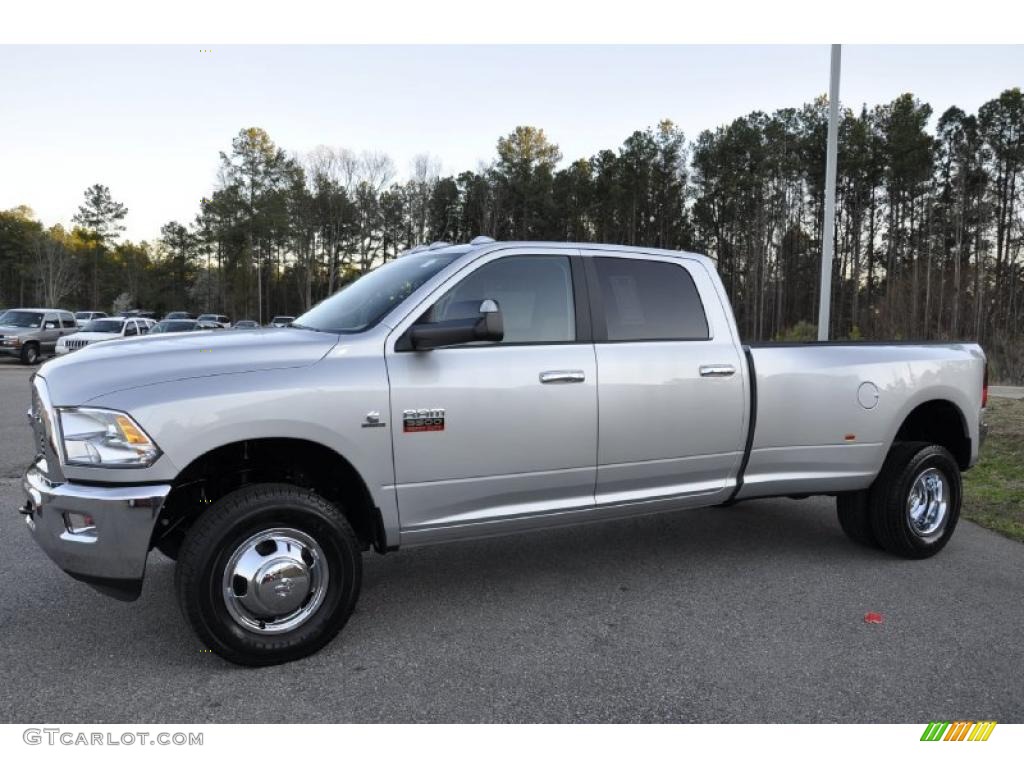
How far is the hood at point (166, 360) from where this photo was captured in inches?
132

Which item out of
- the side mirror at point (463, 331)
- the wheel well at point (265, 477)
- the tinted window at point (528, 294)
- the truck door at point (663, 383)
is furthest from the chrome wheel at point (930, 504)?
the wheel well at point (265, 477)

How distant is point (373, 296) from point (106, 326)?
27.0 metres

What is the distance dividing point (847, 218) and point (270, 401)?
58.4m

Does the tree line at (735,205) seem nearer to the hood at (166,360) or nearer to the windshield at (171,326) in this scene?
the windshield at (171,326)

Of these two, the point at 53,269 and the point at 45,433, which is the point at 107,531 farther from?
the point at 53,269

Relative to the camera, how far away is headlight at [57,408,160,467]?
328 centimetres

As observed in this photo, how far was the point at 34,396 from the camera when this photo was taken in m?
3.75

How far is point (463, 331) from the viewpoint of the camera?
12.3ft

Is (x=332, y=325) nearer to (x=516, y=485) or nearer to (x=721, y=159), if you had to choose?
(x=516, y=485)

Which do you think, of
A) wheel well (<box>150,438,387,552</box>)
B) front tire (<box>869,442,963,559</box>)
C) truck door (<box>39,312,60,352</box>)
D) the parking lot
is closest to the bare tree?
truck door (<box>39,312,60,352</box>)

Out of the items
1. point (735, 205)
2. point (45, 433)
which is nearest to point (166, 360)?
point (45, 433)

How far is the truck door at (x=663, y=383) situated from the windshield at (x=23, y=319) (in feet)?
93.6

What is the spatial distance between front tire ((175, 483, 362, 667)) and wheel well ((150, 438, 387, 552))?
0.22m

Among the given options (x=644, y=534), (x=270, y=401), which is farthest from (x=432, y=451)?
(x=644, y=534)
